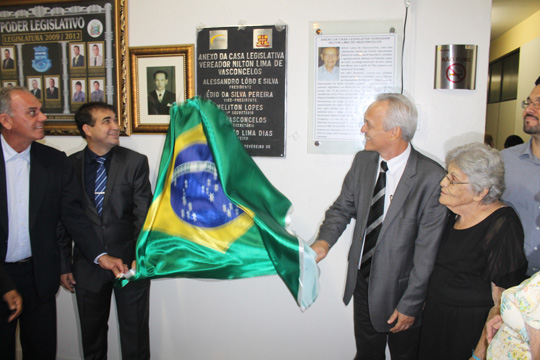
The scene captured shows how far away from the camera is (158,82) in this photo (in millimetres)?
2143

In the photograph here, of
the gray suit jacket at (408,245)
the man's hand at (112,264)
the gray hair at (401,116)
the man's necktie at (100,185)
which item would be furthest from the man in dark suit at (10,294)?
the gray hair at (401,116)

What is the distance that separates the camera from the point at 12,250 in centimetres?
159

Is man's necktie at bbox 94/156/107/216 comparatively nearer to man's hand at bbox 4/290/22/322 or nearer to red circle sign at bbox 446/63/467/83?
man's hand at bbox 4/290/22/322

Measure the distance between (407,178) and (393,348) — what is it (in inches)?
31.9

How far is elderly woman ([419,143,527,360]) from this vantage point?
124 centimetres

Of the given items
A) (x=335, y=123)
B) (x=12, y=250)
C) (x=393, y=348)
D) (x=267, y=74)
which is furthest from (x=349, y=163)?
(x=12, y=250)

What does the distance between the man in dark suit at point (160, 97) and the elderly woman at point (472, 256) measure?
1.55 meters

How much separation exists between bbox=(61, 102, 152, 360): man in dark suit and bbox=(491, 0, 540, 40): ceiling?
3.97 metres

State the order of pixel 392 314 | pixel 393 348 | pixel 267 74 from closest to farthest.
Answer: pixel 392 314
pixel 393 348
pixel 267 74

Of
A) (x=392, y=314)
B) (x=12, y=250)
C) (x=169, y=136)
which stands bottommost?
(x=392, y=314)

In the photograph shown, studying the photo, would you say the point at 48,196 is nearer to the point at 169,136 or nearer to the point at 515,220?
the point at 169,136

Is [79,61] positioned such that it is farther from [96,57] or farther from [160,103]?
[160,103]

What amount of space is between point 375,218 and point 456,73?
89 cm

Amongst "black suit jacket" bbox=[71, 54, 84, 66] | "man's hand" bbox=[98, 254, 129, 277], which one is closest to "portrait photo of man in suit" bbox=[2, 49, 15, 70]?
"black suit jacket" bbox=[71, 54, 84, 66]
